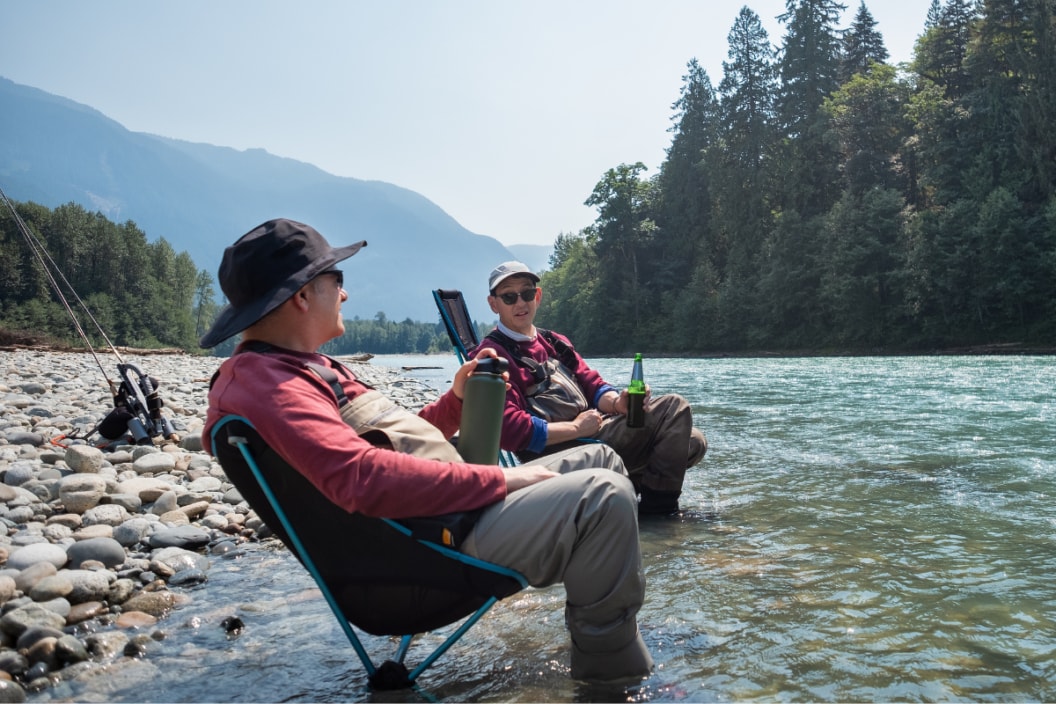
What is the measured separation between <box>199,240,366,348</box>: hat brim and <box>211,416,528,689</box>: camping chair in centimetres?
28

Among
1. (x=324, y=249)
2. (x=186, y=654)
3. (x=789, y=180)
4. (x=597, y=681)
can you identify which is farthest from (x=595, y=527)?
(x=789, y=180)

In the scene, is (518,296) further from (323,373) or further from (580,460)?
(323,373)

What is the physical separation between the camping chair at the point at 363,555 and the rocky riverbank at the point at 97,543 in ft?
4.68

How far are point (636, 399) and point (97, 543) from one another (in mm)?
3549

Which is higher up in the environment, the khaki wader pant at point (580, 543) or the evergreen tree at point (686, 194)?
the evergreen tree at point (686, 194)

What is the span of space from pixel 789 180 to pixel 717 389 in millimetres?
45274

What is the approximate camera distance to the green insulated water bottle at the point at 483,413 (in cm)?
272

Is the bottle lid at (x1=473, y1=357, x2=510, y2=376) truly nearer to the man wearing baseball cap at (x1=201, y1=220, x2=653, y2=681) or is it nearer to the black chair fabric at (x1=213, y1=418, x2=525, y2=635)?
the man wearing baseball cap at (x1=201, y1=220, x2=653, y2=681)

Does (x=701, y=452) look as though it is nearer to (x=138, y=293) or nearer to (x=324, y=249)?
(x=324, y=249)

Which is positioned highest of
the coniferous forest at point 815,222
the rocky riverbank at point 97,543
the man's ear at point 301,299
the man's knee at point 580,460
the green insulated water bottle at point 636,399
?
the coniferous forest at point 815,222

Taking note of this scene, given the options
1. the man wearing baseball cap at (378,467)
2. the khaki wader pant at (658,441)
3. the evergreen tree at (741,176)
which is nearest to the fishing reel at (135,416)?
the khaki wader pant at (658,441)

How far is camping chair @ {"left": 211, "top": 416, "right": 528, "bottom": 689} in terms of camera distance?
2340 millimetres

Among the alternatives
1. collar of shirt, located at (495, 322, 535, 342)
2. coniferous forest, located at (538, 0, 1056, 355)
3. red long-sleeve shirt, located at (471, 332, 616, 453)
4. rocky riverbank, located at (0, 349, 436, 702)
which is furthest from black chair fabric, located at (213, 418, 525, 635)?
coniferous forest, located at (538, 0, 1056, 355)

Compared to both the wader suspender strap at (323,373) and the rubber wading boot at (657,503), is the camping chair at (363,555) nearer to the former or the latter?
the wader suspender strap at (323,373)
